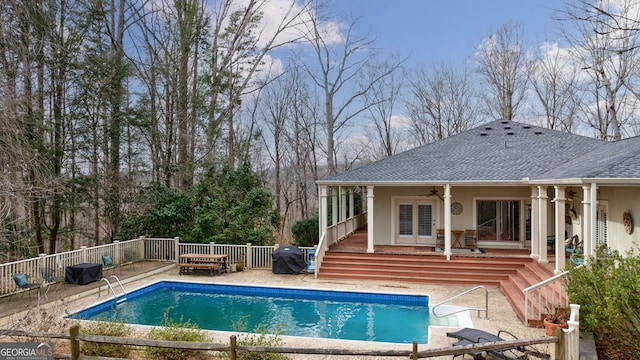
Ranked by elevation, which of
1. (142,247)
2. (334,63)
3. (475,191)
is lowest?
(142,247)

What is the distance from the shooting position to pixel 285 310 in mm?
11758

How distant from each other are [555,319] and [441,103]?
26.6 metres

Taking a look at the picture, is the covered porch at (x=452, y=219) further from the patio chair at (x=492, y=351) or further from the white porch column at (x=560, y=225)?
the patio chair at (x=492, y=351)

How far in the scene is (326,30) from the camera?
94.4ft

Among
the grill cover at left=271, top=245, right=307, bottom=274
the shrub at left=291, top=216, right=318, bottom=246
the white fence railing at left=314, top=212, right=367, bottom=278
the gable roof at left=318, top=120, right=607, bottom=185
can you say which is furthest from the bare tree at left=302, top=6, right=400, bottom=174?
the grill cover at left=271, top=245, right=307, bottom=274

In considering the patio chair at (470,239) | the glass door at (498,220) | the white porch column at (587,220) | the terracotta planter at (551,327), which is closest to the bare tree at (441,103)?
the glass door at (498,220)

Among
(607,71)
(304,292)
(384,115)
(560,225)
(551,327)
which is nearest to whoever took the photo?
(551,327)

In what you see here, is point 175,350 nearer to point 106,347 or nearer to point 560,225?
point 106,347

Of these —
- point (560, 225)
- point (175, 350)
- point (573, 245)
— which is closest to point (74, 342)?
point (175, 350)

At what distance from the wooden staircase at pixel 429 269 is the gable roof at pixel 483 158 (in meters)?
2.83

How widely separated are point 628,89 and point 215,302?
84.2ft

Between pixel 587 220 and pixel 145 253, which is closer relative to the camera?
pixel 587 220

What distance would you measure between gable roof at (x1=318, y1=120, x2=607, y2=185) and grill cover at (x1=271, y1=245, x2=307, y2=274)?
3.17 m

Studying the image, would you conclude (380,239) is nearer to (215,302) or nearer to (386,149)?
(215,302)
